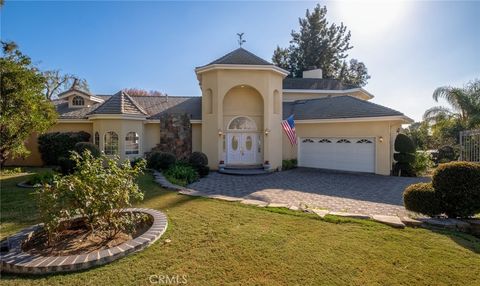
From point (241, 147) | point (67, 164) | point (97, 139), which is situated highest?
point (97, 139)

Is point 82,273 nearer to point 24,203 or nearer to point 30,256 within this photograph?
point 30,256

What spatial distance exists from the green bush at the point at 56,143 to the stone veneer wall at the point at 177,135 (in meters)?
5.25

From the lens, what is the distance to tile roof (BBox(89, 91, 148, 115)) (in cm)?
1677

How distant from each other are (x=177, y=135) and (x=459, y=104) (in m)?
22.2

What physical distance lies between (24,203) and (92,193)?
197 inches

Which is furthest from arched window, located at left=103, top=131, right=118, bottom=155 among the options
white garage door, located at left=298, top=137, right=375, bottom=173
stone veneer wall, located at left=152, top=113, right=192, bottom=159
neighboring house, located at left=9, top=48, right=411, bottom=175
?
white garage door, located at left=298, top=137, right=375, bottom=173

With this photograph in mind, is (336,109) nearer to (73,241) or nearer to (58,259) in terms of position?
(73,241)

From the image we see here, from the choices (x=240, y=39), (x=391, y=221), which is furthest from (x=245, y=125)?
(x=391, y=221)

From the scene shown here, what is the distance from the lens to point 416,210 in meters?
6.46

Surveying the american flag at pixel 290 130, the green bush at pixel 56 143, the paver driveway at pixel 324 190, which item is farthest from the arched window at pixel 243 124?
the green bush at pixel 56 143

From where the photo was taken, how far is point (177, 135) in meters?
18.2

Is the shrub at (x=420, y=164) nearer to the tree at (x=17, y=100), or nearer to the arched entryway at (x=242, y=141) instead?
the arched entryway at (x=242, y=141)

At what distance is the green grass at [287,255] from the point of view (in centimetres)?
360

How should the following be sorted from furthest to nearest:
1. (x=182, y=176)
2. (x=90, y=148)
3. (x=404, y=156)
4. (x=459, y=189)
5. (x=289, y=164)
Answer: (x=289, y=164) < (x=404, y=156) < (x=90, y=148) < (x=182, y=176) < (x=459, y=189)
